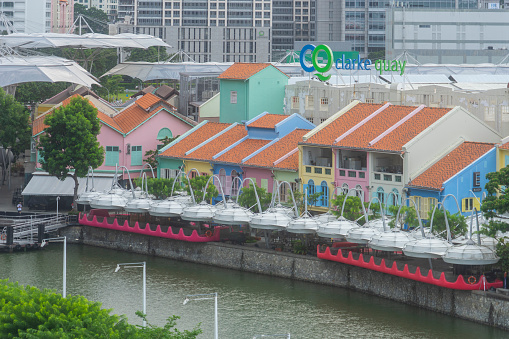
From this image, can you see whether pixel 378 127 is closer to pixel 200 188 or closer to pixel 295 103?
pixel 200 188

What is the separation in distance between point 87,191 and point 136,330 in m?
50.3

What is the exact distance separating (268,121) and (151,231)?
15.9m

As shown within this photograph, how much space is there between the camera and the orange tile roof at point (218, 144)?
100438 millimetres

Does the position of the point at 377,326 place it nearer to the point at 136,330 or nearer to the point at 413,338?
the point at 413,338

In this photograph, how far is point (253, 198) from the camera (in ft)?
291

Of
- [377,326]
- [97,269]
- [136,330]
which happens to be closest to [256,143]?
[97,269]

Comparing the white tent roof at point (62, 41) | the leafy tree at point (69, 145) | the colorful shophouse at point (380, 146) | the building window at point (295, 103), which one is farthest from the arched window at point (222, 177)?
the white tent roof at point (62, 41)

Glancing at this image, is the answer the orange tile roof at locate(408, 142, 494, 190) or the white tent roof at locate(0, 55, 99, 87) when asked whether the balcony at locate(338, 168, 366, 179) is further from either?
the white tent roof at locate(0, 55, 99, 87)

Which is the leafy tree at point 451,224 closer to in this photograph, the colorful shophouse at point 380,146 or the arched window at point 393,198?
the colorful shophouse at point 380,146

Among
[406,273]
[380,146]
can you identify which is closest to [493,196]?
[406,273]

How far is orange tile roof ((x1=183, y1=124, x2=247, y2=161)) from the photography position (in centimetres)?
10044

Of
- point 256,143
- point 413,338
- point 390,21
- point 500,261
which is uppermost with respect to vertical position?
point 390,21

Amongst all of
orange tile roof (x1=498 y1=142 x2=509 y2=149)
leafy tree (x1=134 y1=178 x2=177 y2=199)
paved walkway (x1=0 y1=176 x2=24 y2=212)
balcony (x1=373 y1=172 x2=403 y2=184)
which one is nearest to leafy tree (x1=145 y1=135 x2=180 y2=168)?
leafy tree (x1=134 y1=178 x2=177 y2=199)

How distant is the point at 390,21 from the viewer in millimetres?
199125
